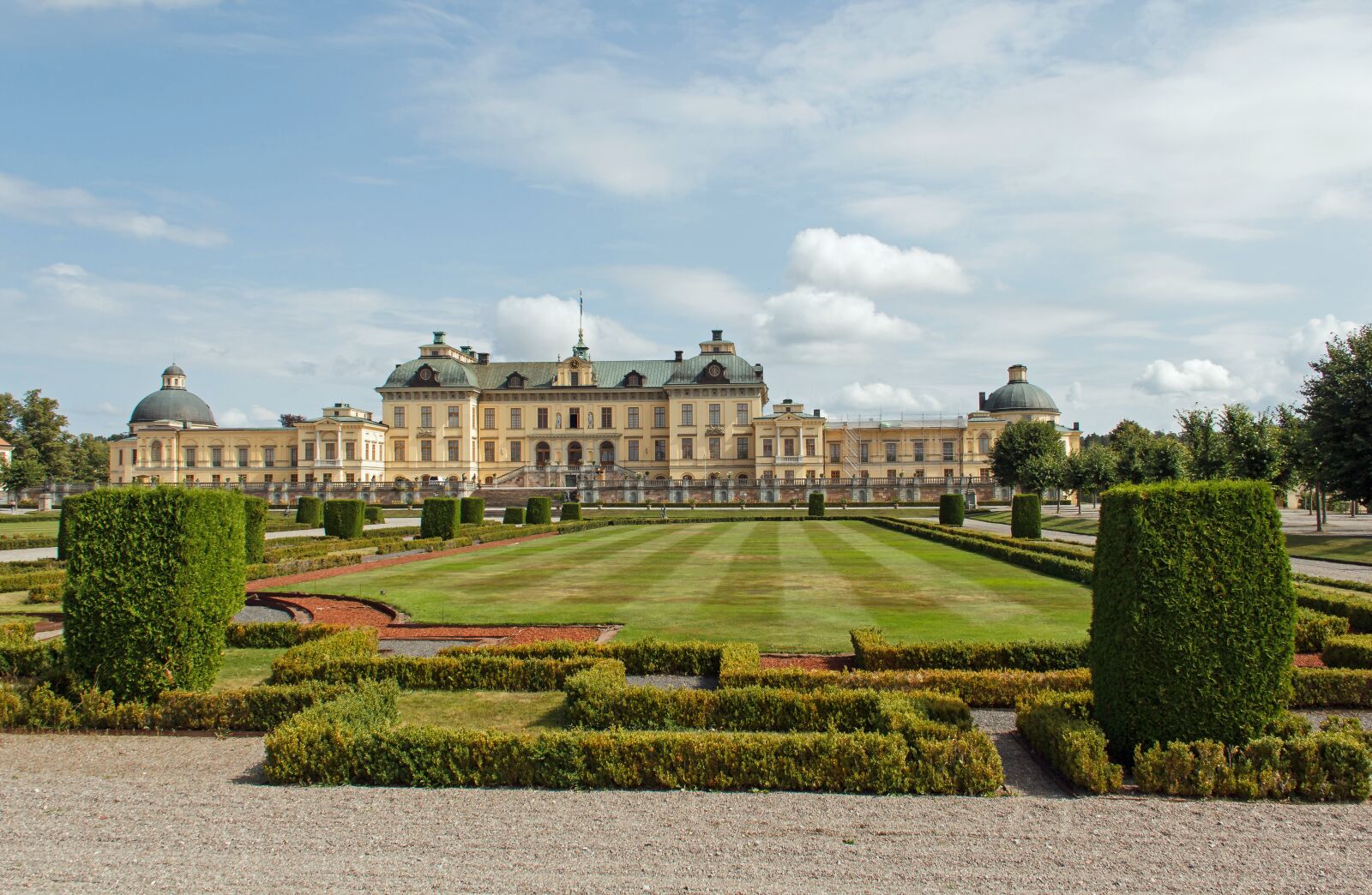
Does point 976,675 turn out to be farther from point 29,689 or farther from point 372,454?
point 372,454

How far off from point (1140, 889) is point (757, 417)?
6938cm

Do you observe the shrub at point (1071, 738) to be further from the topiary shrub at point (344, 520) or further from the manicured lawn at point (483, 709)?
the topiary shrub at point (344, 520)

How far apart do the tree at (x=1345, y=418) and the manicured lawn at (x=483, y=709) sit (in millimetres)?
29735

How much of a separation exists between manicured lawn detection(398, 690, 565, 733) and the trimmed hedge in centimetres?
349

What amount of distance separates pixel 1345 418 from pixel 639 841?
31746 mm

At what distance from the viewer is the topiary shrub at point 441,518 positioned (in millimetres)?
29453

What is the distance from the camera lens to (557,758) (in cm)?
662

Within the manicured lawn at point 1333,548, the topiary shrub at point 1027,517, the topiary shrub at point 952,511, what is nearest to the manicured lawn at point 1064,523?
the topiary shrub at point 952,511

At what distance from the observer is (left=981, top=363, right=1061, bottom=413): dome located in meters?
80.1

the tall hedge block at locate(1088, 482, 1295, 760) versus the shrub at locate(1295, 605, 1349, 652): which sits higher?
the tall hedge block at locate(1088, 482, 1295, 760)

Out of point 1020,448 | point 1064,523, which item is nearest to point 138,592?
point 1064,523

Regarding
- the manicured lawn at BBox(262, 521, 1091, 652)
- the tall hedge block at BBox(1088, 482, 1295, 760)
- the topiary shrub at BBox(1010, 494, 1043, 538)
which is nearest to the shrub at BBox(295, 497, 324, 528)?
the manicured lawn at BBox(262, 521, 1091, 652)

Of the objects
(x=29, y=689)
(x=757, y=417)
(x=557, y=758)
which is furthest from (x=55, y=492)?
(x=557, y=758)

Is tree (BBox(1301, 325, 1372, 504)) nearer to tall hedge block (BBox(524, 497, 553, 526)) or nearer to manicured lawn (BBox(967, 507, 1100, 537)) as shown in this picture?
manicured lawn (BBox(967, 507, 1100, 537))
